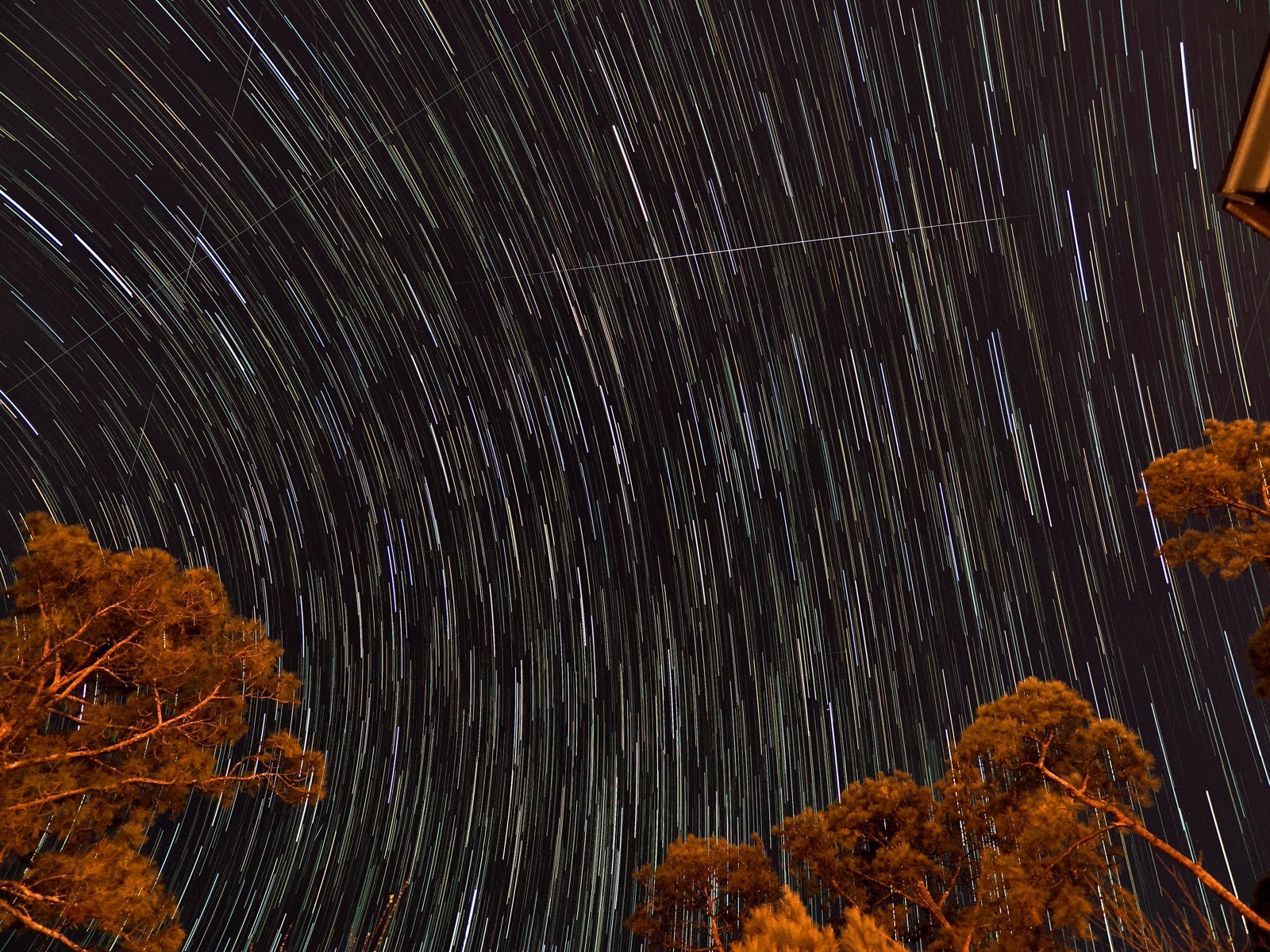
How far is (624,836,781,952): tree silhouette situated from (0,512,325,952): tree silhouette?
25.7ft

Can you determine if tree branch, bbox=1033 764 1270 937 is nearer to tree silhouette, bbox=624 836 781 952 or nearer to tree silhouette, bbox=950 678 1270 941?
tree silhouette, bbox=950 678 1270 941

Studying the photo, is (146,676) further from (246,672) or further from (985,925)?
(985,925)

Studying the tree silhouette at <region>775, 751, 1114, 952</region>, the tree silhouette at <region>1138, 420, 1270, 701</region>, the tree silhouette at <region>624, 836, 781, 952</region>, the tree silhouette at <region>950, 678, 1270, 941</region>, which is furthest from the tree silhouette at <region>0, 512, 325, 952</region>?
the tree silhouette at <region>1138, 420, 1270, 701</region>

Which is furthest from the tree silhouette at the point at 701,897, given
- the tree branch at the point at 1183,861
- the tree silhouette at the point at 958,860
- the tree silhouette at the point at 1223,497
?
the tree silhouette at the point at 1223,497

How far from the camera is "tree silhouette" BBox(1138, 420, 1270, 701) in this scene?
887cm

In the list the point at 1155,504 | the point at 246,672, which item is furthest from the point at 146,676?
the point at 1155,504

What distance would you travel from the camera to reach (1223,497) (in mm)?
9086

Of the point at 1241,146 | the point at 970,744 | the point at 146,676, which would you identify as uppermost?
the point at 1241,146

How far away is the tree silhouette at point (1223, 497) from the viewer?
887 centimetres

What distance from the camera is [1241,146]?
345 cm

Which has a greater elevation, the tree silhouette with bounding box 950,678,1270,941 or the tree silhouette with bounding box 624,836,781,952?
the tree silhouette with bounding box 950,678,1270,941

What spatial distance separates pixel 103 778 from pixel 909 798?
1306 centimetres

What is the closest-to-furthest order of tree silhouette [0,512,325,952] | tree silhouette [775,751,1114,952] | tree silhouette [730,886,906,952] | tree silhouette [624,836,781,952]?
tree silhouette [730,886,906,952] → tree silhouette [0,512,325,952] → tree silhouette [775,751,1114,952] → tree silhouette [624,836,781,952]

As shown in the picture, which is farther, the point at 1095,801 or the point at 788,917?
the point at 1095,801
